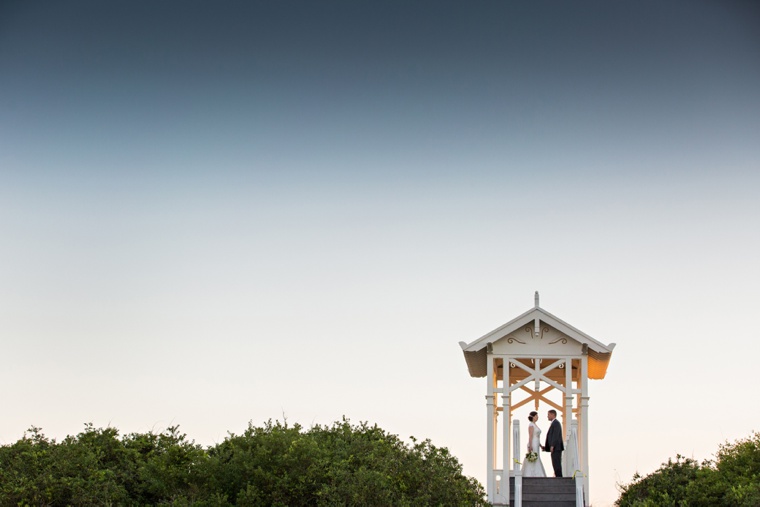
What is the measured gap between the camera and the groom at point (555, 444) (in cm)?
2342

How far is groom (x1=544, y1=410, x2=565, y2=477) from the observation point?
76.8 ft

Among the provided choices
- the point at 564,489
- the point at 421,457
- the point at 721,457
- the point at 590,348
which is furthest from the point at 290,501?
the point at 721,457

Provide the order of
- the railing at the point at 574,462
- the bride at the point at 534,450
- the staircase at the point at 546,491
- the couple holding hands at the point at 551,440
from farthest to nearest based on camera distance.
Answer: the couple holding hands at the point at 551,440
the bride at the point at 534,450
the staircase at the point at 546,491
the railing at the point at 574,462

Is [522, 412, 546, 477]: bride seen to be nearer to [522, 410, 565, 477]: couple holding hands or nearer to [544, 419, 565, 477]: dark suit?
[522, 410, 565, 477]: couple holding hands

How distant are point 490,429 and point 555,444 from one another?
1936 mm

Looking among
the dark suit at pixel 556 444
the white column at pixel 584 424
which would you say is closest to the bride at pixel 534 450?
the dark suit at pixel 556 444

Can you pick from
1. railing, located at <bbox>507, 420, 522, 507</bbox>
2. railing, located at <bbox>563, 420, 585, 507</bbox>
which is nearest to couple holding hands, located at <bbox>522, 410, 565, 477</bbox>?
railing, located at <bbox>563, 420, 585, 507</bbox>

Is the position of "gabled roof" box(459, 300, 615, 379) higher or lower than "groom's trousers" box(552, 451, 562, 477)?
higher

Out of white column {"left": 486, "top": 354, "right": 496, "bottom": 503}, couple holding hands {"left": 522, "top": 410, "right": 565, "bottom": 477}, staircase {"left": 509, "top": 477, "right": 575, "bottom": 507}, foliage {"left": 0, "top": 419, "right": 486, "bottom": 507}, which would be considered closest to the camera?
foliage {"left": 0, "top": 419, "right": 486, "bottom": 507}

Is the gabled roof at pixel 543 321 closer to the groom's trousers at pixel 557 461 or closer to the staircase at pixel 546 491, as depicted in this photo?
the groom's trousers at pixel 557 461

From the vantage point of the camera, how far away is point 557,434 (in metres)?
23.5

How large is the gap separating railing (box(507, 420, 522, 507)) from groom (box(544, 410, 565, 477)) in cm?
Result: 186

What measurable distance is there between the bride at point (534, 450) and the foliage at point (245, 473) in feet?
5.18

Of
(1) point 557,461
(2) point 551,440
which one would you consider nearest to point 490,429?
A: (2) point 551,440
